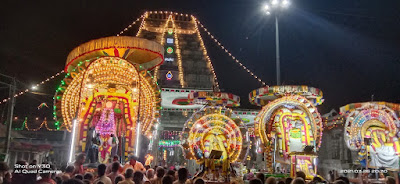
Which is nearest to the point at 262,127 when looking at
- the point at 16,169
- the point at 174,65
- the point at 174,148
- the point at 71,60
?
the point at 71,60

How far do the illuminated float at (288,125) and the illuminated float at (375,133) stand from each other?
7.93 feet

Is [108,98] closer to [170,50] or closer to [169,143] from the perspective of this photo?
[169,143]

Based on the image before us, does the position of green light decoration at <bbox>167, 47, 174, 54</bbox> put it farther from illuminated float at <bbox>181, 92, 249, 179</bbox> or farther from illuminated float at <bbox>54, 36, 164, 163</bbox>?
illuminated float at <bbox>181, 92, 249, 179</bbox>

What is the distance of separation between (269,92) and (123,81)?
590 centimetres

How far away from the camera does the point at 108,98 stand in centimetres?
1302

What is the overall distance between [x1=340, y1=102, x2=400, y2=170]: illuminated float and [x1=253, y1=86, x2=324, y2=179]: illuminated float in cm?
242

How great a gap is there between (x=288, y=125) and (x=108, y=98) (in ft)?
24.0

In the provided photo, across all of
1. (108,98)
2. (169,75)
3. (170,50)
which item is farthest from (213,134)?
(170,50)

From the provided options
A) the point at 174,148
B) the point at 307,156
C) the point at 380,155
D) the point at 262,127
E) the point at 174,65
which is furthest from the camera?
the point at 174,65

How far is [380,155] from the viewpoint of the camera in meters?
13.9

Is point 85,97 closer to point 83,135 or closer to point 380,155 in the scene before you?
point 83,135

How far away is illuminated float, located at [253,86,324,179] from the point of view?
1246 centimetres

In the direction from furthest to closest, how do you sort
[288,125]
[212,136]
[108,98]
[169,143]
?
[169,143]
[212,136]
[108,98]
[288,125]

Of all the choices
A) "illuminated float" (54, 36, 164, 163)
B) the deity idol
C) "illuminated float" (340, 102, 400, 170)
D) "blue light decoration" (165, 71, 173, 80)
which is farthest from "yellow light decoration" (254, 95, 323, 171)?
"blue light decoration" (165, 71, 173, 80)
